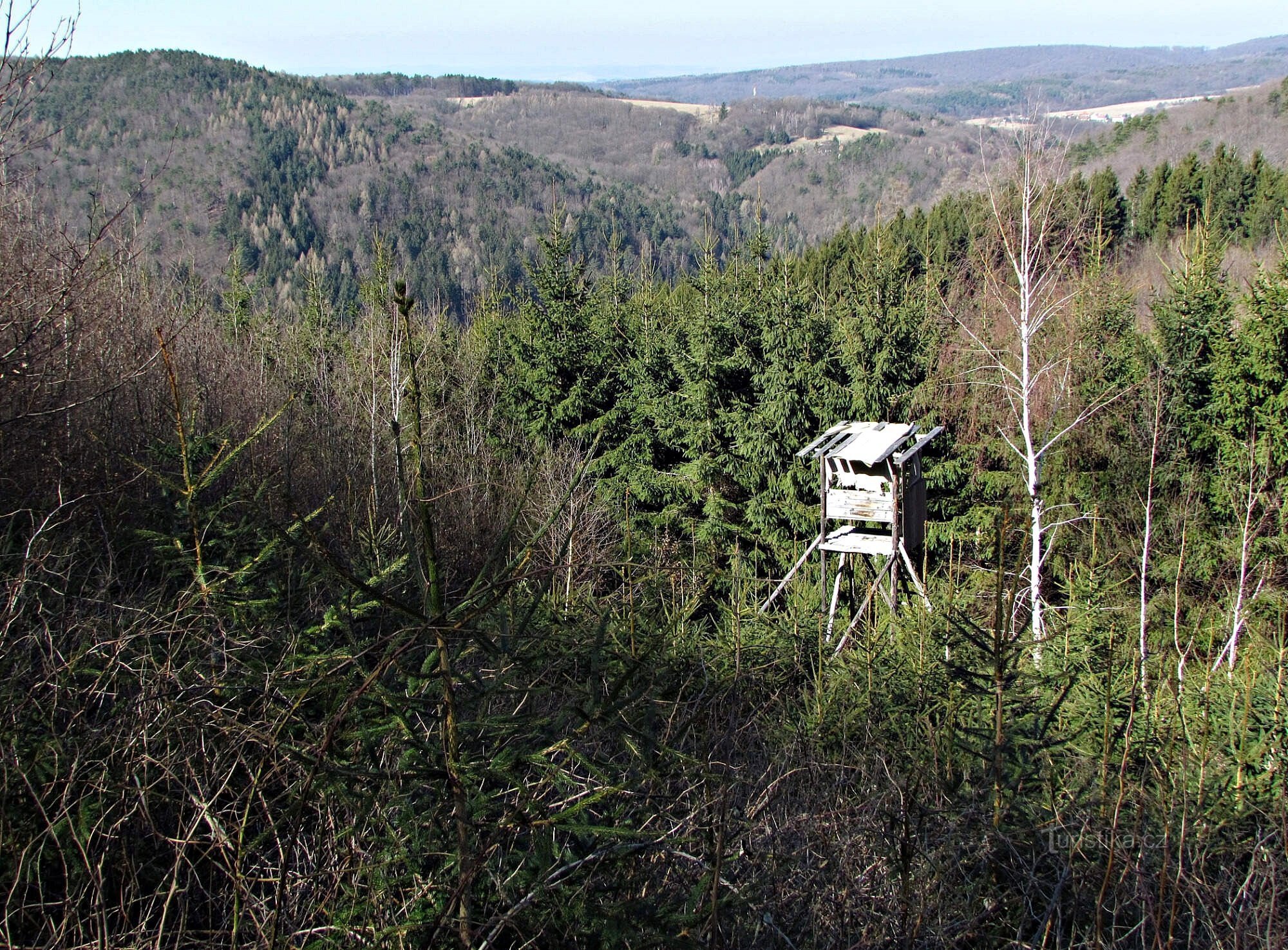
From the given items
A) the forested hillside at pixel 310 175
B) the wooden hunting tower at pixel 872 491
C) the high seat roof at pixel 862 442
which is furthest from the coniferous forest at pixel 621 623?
the forested hillside at pixel 310 175

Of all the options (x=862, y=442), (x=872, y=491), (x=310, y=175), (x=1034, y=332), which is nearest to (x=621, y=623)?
(x=862, y=442)

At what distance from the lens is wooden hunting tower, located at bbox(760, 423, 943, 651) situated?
32.0ft

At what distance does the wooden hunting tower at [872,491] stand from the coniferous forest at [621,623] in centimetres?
74

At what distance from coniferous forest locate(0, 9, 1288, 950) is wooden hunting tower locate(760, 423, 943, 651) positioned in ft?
2.42

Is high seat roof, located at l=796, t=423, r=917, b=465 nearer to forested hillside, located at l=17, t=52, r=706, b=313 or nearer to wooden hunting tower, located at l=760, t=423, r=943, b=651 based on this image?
wooden hunting tower, located at l=760, t=423, r=943, b=651

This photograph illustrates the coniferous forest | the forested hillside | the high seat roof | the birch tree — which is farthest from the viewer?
the forested hillside

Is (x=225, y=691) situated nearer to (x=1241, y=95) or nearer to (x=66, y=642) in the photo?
(x=66, y=642)

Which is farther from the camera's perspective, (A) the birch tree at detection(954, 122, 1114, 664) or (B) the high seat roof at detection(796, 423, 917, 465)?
(A) the birch tree at detection(954, 122, 1114, 664)

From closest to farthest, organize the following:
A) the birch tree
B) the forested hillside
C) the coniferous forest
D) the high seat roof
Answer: the coniferous forest, the high seat roof, the birch tree, the forested hillside

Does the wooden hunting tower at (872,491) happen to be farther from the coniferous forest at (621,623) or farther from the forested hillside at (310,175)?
the forested hillside at (310,175)

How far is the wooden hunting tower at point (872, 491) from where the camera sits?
9.75 meters

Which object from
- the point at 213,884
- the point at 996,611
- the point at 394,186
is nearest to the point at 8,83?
the point at 213,884

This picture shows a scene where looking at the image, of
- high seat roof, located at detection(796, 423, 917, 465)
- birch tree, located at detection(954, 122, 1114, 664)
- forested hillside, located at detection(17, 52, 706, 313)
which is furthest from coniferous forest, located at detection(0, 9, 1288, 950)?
forested hillside, located at detection(17, 52, 706, 313)

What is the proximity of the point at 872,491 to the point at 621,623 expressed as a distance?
529 cm
